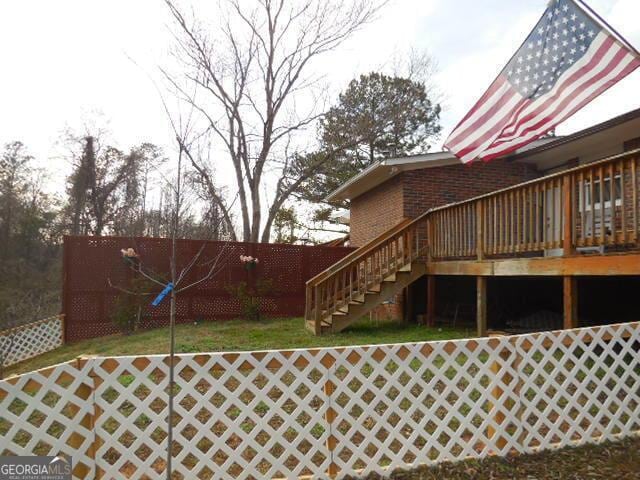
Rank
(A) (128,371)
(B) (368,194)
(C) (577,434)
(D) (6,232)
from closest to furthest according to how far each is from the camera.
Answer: (A) (128,371) → (C) (577,434) → (B) (368,194) → (D) (6,232)

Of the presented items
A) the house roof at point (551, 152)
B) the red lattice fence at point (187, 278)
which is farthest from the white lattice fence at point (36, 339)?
the house roof at point (551, 152)

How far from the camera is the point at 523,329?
8023 mm

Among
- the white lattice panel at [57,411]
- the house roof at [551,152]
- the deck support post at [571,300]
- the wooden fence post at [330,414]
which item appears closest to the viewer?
the white lattice panel at [57,411]

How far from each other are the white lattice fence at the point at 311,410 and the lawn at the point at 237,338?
3793 millimetres

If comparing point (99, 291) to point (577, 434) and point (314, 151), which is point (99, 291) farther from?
point (314, 151)

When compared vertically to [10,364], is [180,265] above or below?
A: above

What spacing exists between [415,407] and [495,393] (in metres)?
0.67

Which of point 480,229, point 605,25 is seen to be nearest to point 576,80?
point 605,25

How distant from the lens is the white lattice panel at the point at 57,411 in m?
2.44

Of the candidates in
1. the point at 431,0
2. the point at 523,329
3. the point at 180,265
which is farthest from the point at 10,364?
the point at 431,0

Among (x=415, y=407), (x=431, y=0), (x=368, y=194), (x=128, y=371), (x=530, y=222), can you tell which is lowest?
(x=415, y=407)

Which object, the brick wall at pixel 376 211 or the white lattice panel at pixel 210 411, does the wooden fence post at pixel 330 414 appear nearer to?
the white lattice panel at pixel 210 411

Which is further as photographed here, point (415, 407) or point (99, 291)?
point (99, 291)

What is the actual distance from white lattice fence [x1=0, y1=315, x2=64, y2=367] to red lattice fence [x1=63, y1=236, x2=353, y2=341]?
13.1 inches
